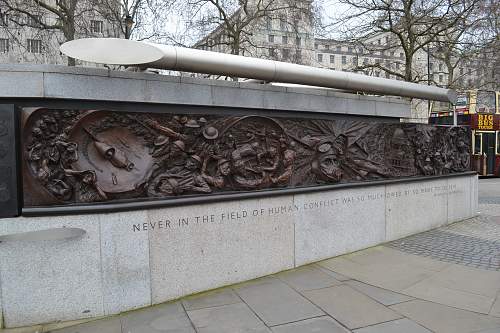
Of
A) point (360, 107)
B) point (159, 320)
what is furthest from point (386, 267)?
point (159, 320)

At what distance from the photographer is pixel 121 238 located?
5102 mm

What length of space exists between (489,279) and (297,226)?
121 inches

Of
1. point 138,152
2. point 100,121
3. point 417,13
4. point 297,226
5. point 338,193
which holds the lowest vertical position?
point 297,226

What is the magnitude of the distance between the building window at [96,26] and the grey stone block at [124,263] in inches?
689

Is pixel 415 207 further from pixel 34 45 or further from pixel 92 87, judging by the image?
pixel 34 45

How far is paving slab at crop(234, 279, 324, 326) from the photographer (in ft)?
15.5

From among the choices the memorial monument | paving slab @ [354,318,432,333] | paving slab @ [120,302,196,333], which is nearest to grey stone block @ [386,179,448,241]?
the memorial monument

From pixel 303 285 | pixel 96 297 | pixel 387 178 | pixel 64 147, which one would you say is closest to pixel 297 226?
pixel 303 285

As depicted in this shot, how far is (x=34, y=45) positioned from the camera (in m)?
20.5

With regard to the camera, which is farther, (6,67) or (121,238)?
(121,238)

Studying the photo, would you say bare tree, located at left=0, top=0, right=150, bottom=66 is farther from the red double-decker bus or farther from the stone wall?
the red double-decker bus

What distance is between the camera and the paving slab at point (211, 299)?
205 inches

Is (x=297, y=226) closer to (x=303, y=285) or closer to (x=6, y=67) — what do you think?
(x=303, y=285)

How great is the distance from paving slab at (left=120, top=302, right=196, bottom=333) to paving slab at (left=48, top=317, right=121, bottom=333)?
0.28 ft
